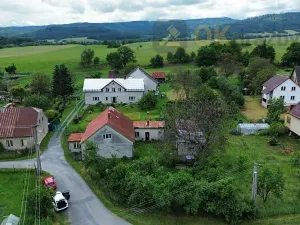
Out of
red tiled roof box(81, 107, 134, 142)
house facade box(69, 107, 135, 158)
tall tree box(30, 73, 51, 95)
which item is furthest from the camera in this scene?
tall tree box(30, 73, 51, 95)

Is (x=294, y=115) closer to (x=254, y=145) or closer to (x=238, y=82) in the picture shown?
(x=254, y=145)

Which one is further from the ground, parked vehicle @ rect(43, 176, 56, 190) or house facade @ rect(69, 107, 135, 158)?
house facade @ rect(69, 107, 135, 158)

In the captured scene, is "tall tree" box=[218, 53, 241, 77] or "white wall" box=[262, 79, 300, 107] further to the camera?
"tall tree" box=[218, 53, 241, 77]

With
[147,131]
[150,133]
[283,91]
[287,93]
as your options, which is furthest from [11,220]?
[287,93]

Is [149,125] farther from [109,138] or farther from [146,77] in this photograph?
[146,77]

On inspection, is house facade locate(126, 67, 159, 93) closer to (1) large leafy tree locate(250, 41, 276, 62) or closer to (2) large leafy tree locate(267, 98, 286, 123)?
(2) large leafy tree locate(267, 98, 286, 123)

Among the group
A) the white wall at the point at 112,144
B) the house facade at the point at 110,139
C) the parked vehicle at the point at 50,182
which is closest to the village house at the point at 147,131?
the house facade at the point at 110,139

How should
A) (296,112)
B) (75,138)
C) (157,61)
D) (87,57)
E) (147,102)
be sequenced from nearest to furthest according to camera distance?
(75,138) → (296,112) → (147,102) → (157,61) → (87,57)

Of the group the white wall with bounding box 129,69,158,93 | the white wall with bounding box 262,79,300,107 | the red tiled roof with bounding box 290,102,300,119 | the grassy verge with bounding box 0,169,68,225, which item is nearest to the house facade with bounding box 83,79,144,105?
the white wall with bounding box 129,69,158,93
